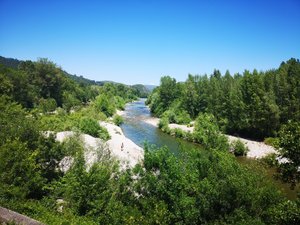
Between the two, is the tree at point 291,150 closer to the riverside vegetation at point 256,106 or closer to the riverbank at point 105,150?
the riverbank at point 105,150

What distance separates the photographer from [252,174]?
22.8 m

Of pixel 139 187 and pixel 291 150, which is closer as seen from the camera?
pixel 291 150

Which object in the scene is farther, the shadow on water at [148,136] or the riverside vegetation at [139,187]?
the shadow on water at [148,136]

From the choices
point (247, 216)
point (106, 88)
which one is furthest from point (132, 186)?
point (106, 88)

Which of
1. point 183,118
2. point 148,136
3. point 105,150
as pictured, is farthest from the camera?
point 183,118

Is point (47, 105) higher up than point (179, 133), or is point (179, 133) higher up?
point (47, 105)

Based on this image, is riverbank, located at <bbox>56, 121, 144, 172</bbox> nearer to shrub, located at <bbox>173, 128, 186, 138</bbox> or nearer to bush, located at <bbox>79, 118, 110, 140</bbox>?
bush, located at <bbox>79, 118, 110, 140</bbox>

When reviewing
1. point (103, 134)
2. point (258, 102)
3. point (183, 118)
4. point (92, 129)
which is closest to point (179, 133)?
point (183, 118)

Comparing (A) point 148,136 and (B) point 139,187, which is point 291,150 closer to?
(B) point 139,187

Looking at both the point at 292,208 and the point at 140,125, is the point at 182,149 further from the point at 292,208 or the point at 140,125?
the point at 140,125

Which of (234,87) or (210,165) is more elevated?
(234,87)

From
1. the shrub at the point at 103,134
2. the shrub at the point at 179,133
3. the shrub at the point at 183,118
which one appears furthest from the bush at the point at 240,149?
the shrub at the point at 183,118

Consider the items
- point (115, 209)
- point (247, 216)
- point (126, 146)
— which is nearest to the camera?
point (247, 216)

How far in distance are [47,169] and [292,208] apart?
925 inches
